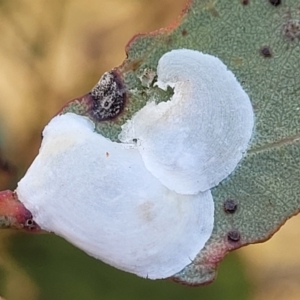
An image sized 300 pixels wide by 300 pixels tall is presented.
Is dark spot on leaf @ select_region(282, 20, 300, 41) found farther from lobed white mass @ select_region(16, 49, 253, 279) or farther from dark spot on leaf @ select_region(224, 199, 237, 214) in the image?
dark spot on leaf @ select_region(224, 199, 237, 214)

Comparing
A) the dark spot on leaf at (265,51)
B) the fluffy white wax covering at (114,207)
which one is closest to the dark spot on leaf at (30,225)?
the fluffy white wax covering at (114,207)

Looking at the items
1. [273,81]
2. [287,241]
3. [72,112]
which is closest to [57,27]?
[72,112]

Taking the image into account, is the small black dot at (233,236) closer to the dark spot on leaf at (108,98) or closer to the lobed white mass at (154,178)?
the lobed white mass at (154,178)

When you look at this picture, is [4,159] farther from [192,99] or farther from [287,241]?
[287,241]

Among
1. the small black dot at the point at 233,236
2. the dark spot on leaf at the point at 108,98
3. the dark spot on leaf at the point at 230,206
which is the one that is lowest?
the small black dot at the point at 233,236

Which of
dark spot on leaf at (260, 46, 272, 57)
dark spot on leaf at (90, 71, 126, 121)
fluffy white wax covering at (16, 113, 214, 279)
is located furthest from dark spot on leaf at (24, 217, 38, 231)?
dark spot on leaf at (260, 46, 272, 57)
